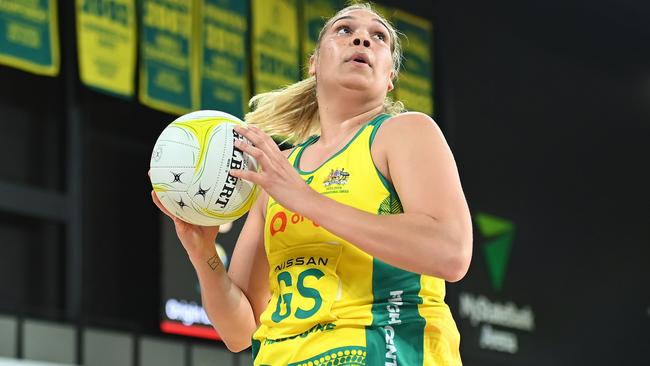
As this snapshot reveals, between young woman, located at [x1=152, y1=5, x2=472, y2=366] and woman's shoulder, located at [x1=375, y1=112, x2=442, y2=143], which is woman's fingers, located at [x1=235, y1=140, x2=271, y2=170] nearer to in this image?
young woman, located at [x1=152, y1=5, x2=472, y2=366]

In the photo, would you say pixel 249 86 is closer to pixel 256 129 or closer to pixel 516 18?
pixel 516 18

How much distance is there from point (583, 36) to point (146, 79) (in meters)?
5.42

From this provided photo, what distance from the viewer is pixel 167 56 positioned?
7922 millimetres

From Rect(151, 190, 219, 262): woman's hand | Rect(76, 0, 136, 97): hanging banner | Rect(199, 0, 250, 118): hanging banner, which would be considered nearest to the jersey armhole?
Rect(151, 190, 219, 262): woman's hand

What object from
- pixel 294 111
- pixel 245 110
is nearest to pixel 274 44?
pixel 245 110

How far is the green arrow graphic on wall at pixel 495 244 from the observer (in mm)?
10305

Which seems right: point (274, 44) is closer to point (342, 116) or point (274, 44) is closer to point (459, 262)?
point (342, 116)

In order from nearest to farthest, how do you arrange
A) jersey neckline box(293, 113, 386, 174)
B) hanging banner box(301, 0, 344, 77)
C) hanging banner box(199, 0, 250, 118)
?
jersey neckline box(293, 113, 386, 174) → hanging banner box(199, 0, 250, 118) → hanging banner box(301, 0, 344, 77)

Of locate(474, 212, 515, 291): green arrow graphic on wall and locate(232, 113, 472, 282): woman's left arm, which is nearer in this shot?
locate(232, 113, 472, 282): woman's left arm

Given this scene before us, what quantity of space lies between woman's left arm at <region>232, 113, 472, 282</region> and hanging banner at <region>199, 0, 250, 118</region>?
219 inches

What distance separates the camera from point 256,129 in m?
2.61

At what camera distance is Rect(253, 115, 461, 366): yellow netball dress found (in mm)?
2512

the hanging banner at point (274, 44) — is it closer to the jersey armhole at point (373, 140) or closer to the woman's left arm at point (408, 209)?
the jersey armhole at point (373, 140)

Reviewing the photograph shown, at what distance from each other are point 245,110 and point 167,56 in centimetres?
69
